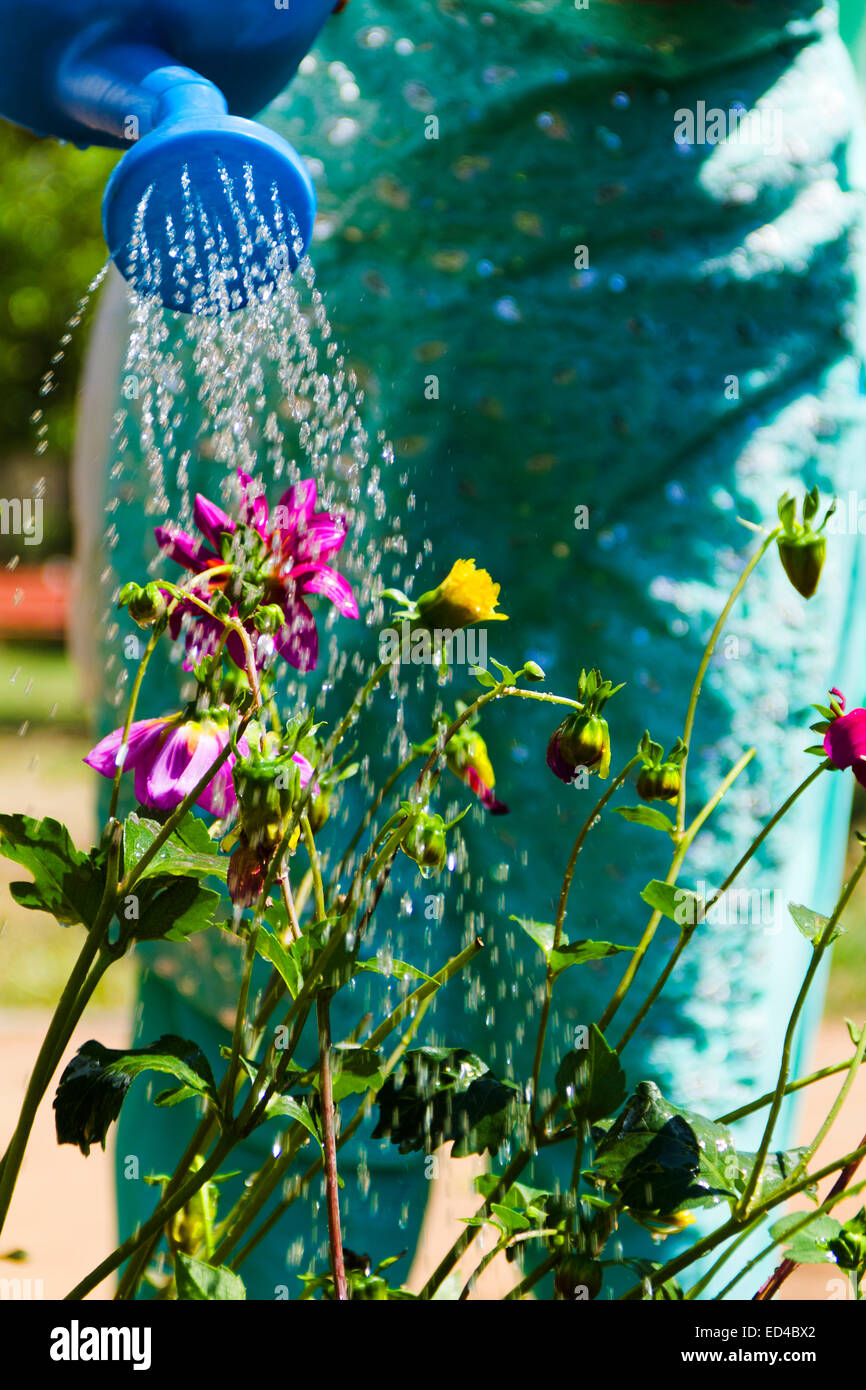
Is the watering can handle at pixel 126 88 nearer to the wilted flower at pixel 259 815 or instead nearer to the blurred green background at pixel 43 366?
the wilted flower at pixel 259 815

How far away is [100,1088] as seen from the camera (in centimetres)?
35

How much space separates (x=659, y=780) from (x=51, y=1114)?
1.57 metres

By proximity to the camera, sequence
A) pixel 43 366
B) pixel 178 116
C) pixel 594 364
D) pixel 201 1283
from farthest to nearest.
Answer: pixel 43 366
pixel 594 364
pixel 178 116
pixel 201 1283

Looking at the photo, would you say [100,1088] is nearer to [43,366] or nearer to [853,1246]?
[853,1246]

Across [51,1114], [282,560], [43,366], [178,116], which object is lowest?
[51,1114]

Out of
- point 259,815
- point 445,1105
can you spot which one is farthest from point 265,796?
point 445,1105

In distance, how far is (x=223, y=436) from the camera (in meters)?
0.68

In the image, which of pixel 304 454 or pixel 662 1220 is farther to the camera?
pixel 304 454

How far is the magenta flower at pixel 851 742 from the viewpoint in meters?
0.37

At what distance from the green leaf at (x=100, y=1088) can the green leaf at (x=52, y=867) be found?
0.04 meters

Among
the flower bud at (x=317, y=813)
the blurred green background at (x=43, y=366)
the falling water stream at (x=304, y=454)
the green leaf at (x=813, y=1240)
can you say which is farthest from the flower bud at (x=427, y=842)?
the blurred green background at (x=43, y=366)

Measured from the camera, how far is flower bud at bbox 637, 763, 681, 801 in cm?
39
